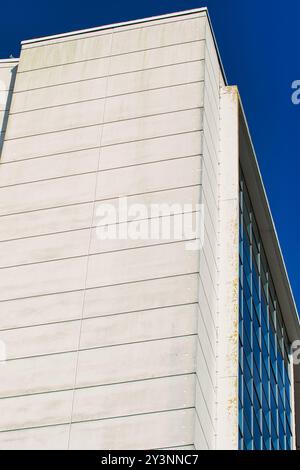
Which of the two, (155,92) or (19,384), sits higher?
(155,92)

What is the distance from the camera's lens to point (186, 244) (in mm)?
23359

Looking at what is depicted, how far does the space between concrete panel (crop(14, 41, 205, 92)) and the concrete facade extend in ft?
0.15

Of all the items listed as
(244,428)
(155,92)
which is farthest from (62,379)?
(155,92)

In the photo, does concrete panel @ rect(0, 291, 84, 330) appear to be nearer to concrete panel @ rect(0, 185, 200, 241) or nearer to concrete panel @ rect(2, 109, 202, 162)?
concrete panel @ rect(0, 185, 200, 241)

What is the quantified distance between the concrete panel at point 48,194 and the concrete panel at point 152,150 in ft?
2.27

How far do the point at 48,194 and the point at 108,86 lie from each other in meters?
3.81

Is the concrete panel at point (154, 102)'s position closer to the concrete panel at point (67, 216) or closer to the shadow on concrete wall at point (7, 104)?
the concrete panel at point (67, 216)

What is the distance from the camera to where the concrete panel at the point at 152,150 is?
25234 millimetres

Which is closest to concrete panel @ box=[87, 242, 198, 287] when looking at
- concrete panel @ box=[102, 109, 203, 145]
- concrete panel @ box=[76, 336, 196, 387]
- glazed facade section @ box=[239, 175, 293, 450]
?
concrete panel @ box=[76, 336, 196, 387]

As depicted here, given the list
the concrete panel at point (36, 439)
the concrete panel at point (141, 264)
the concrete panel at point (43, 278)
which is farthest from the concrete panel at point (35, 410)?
the concrete panel at point (141, 264)

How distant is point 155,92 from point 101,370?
8.45 m

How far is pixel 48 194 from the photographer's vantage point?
25.7 metres
